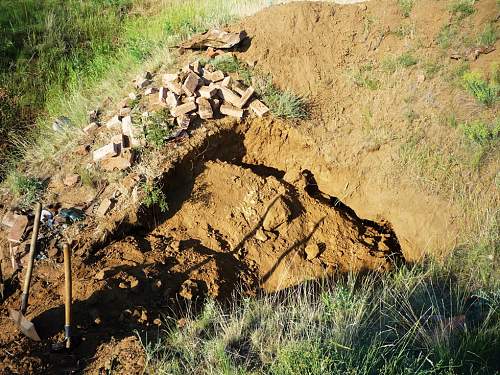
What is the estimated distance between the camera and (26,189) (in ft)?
16.4

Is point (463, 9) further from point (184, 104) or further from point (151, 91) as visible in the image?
point (151, 91)

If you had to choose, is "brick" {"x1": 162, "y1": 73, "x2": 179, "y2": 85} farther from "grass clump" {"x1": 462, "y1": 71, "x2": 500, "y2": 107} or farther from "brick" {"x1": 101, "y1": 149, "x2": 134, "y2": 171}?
"grass clump" {"x1": 462, "y1": 71, "x2": 500, "y2": 107}

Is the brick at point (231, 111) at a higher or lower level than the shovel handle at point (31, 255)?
higher

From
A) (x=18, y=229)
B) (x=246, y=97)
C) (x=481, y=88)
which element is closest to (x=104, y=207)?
(x=18, y=229)

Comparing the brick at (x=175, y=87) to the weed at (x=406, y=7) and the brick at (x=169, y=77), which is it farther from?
the weed at (x=406, y=7)

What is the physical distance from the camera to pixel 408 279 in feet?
14.0

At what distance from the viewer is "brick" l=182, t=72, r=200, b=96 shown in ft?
17.9

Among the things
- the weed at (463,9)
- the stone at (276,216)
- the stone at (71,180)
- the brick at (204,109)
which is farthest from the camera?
the weed at (463,9)

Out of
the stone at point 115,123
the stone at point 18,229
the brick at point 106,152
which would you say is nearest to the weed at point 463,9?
the stone at point 115,123

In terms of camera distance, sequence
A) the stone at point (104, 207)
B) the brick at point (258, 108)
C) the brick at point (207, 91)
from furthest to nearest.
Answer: the brick at point (258, 108) < the brick at point (207, 91) < the stone at point (104, 207)

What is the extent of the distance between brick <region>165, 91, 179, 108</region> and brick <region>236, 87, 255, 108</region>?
0.73 meters

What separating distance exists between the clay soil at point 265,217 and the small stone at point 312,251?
13mm

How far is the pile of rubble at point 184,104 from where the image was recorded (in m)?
5.08

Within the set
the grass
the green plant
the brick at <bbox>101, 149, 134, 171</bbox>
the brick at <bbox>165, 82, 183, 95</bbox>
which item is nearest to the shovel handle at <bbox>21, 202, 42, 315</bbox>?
the grass
